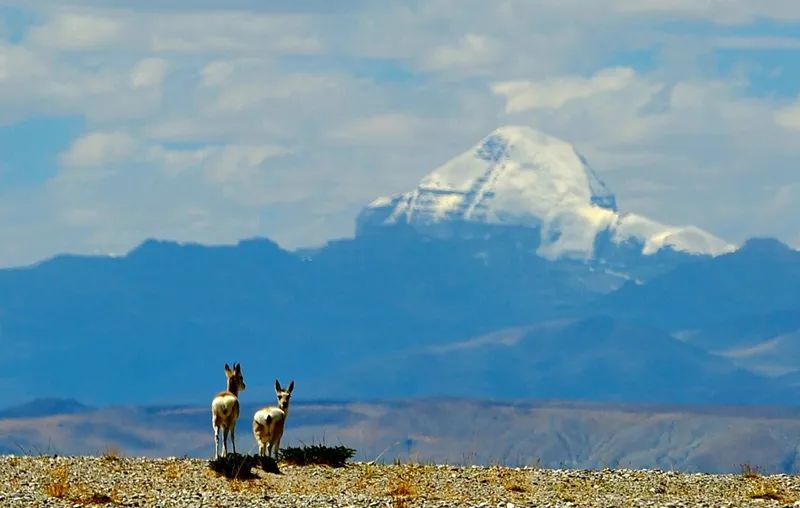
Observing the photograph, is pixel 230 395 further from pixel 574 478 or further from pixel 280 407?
pixel 574 478

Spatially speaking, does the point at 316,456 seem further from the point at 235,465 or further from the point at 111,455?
the point at 111,455

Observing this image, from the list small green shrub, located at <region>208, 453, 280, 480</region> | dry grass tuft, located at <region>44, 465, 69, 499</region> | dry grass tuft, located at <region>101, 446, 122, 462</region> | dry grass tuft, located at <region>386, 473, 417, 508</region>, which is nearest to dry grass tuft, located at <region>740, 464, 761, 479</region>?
dry grass tuft, located at <region>386, 473, 417, 508</region>

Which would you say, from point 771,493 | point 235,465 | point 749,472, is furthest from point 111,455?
point 771,493

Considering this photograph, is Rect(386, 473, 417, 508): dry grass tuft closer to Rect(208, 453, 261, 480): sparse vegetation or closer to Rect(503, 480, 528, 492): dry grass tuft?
Rect(503, 480, 528, 492): dry grass tuft

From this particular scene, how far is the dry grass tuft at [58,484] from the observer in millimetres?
33031

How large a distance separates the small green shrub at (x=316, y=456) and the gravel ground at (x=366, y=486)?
494 mm

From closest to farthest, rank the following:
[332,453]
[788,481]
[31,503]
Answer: [31,503] < [788,481] < [332,453]

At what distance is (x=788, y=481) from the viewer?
38375 millimetres

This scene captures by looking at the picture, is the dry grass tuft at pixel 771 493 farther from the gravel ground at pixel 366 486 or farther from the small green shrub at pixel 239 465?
the small green shrub at pixel 239 465

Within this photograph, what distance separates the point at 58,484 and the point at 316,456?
28.8ft

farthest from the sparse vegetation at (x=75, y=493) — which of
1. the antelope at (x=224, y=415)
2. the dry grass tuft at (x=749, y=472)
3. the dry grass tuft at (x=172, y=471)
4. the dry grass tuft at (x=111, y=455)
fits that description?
the dry grass tuft at (x=749, y=472)

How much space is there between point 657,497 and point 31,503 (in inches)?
492

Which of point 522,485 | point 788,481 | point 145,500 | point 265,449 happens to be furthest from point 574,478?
point 145,500

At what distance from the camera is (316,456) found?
1618 inches
